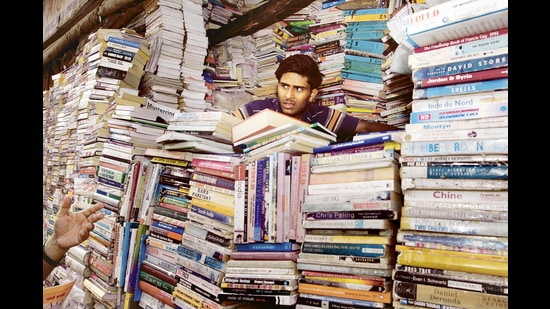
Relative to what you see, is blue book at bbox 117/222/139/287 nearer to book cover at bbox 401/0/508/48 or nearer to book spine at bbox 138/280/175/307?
book spine at bbox 138/280/175/307

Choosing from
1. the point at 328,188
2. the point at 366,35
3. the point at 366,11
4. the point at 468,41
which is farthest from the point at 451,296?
the point at 366,11

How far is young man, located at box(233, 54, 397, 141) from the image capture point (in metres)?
2.89

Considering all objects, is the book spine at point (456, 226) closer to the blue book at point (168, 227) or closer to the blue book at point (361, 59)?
the blue book at point (168, 227)

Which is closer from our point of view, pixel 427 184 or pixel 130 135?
pixel 427 184

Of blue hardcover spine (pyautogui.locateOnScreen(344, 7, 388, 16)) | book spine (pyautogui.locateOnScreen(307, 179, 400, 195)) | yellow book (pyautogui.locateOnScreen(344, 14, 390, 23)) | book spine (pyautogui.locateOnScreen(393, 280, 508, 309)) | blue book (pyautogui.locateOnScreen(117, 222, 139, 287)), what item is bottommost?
blue book (pyautogui.locateOnScreen(117, 222, 139, 287))

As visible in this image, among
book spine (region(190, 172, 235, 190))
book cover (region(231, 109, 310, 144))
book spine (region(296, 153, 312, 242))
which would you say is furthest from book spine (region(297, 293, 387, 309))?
book cover (region(231, 109, 310, 144))

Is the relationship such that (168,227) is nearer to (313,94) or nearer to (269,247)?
(269,247)

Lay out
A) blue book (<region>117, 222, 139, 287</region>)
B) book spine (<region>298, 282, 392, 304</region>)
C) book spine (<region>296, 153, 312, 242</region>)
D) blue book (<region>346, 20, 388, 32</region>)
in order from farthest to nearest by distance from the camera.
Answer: blue book (<region>346, 20, 388, 32</region>) < blue book (<region>117, 222, 139, 287</region>) < book spine (<region>296, 153, 312, 242</region>) < book spine (<region>298, 282, 392, 304</region>)

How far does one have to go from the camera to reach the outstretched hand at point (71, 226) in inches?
79.8
